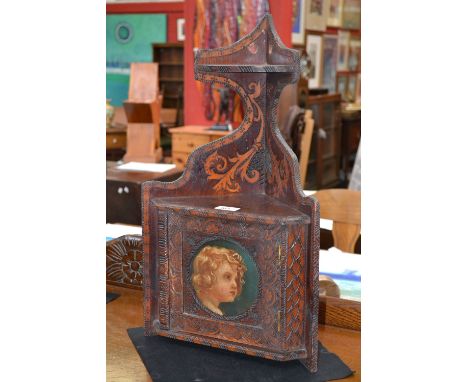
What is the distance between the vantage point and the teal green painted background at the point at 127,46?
33.7 feet

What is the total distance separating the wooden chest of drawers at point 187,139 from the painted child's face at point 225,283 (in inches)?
168

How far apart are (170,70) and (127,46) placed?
107 centimetres

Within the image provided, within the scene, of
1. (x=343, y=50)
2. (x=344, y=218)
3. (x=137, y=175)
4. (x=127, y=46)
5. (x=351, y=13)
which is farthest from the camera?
(x=127, y=46)

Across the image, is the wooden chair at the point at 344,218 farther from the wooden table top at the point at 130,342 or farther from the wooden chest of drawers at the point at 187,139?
the wooden chest of drawers at the point at 187,139

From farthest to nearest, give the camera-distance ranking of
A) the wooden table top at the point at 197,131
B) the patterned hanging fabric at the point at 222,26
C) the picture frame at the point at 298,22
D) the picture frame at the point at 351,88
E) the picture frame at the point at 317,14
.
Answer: the picture frame at the point at 351,88, the picture frame at the point at 317,14, the picture frame at the point at 298,22, the patterned hanging fabric at the point at 222,26, the wooden table top at the point at 197,131

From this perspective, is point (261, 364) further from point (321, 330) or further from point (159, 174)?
point (159, 174)

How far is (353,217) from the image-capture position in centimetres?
285

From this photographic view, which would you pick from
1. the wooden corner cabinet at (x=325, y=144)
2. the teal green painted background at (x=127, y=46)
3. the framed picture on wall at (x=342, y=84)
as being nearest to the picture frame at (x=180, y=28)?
the teal green painted background at (x=127, y=46)

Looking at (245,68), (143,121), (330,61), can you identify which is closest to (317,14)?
(330,61)

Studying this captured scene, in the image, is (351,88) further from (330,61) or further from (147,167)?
(147,167)

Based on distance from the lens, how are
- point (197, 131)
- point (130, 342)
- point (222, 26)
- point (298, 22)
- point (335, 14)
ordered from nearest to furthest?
point (130, 342)
point (197, 131)
point (222, 26)
point (298, 22)
point (335, 14)

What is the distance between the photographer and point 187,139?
214 inches

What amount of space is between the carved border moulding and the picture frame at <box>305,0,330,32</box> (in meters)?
5.24
